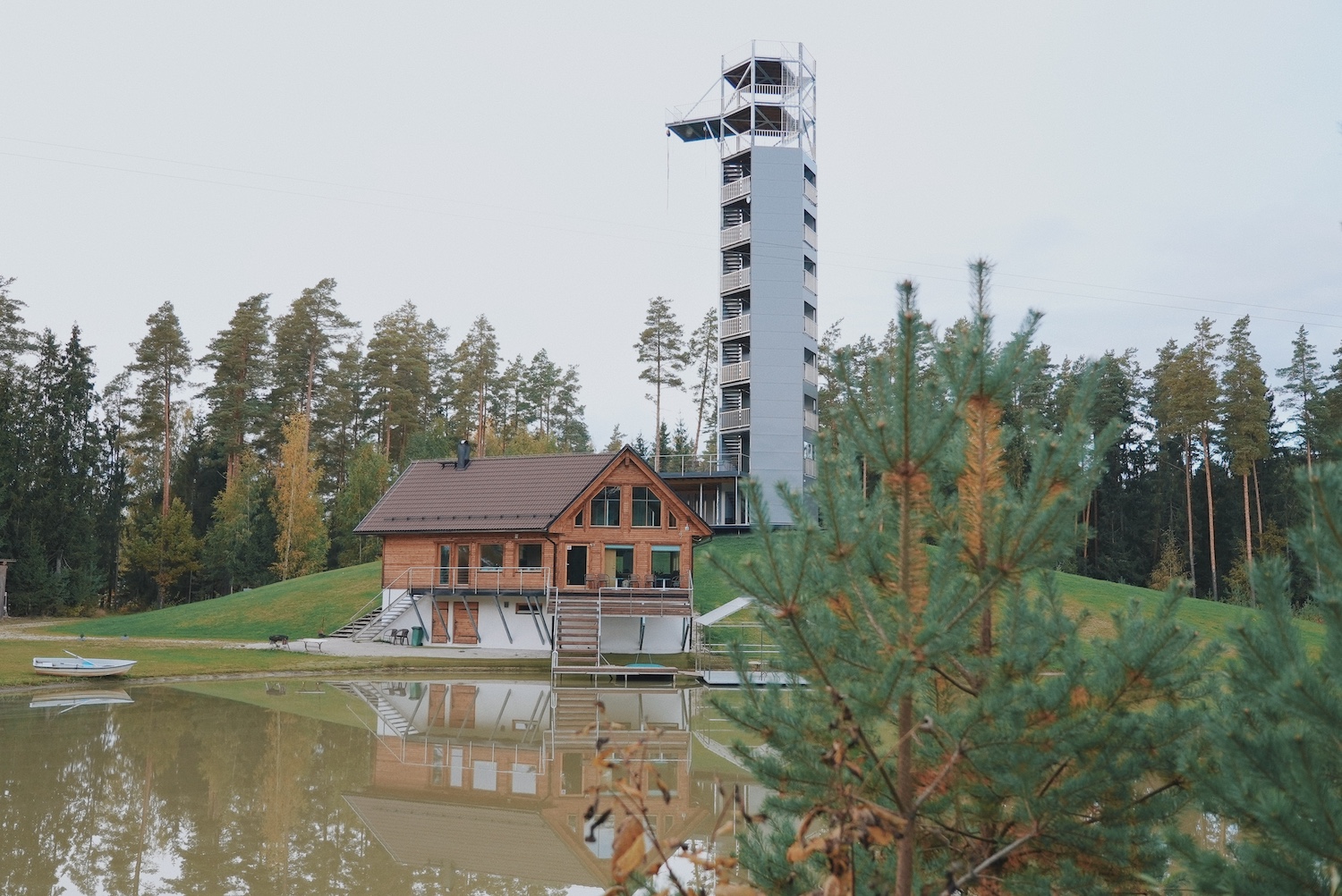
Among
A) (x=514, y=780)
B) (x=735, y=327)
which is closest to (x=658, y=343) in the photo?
(x=735, y=327)

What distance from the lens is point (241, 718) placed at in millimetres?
18844

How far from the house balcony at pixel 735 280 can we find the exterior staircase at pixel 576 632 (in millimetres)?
21394

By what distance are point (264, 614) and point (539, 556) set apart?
1236cm

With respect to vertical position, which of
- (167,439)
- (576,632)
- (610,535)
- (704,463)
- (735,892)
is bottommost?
(576,632)

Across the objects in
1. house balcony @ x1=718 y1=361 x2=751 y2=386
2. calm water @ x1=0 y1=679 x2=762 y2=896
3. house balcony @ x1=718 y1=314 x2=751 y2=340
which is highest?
house balcony @ x1=718 y1=314 x2=751 y2=340

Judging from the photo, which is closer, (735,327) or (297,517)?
(735,327)

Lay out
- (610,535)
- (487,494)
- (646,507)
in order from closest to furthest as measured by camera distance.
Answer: (610,535) → (646,507) → (487,494)

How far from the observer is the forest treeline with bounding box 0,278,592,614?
146 ft

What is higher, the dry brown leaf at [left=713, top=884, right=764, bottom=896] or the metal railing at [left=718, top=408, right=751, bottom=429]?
the metal railing at [left=718, top=408, right=751, bottom=429]

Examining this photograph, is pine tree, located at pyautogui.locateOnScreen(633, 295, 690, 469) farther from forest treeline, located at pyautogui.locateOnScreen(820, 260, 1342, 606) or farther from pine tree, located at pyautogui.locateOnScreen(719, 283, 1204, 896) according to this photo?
pine tree, located at pyautogui.locateOnScreen(719, 283, 1204, 896)

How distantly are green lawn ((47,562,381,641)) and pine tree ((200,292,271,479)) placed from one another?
14.4 meters

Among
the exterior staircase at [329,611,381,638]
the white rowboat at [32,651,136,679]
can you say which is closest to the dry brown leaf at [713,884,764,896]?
the white rowboat at [32,651,136,679]

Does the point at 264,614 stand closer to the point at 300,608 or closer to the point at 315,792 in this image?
the point at 300,608

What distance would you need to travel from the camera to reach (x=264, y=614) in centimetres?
3722
